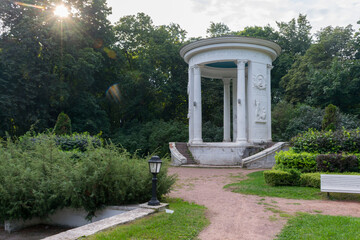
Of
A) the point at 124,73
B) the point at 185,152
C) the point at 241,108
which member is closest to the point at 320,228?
the point at 241,108

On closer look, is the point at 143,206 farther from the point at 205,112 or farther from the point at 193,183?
the point at 205,112

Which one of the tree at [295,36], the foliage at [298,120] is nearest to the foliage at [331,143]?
the foliage at [298,120]

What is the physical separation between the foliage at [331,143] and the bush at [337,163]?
1.93 metres

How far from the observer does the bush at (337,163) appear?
11.3m

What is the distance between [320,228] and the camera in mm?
5973

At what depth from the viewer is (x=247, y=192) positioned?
1042cm

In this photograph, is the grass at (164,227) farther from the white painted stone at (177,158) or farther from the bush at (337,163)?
the white painted stone at (177,158)

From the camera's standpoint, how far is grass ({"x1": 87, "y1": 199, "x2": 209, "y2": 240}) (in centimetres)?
544

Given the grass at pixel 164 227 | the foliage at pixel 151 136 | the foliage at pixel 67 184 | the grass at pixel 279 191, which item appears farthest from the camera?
the foliage at pixel 151 136

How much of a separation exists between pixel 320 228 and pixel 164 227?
2.96m

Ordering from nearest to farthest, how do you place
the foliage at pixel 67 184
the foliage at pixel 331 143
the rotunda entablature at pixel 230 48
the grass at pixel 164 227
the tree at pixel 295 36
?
the grass at pixel 164 227 < the foliage at pixel 67 184 < the foliage at pixel 331 143 < the rotunda entablature at pixel 230 48 < the tree at pixel 295 36

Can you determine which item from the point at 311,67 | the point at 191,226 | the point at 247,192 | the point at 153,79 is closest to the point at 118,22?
the point at 153,79

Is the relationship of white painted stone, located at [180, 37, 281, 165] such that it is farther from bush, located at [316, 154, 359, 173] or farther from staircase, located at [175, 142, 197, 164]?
bush, located at [316, 154, 359, 173]

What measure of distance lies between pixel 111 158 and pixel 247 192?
4.98 meters
